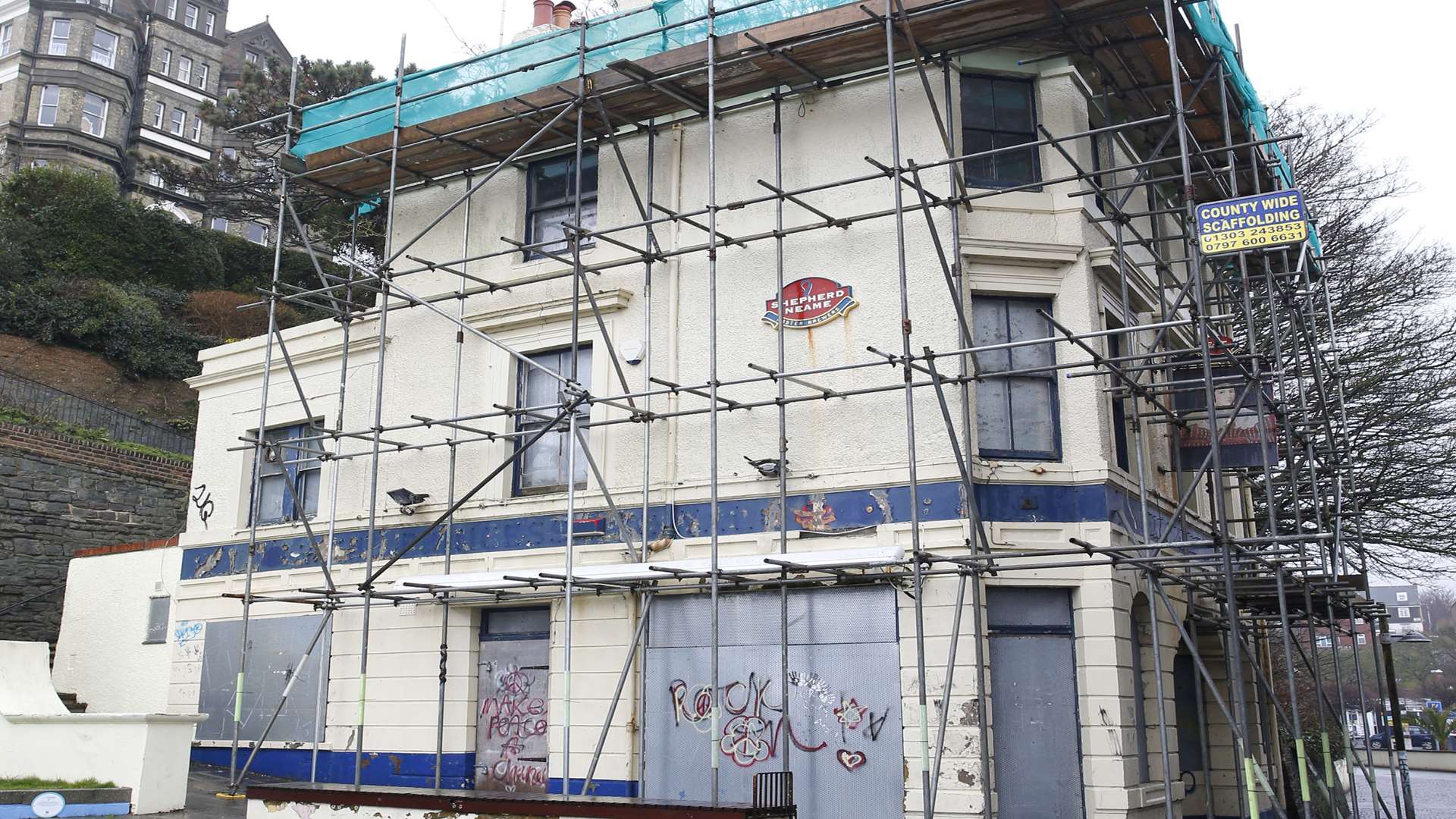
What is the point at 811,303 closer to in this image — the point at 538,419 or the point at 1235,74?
the point at 538,419

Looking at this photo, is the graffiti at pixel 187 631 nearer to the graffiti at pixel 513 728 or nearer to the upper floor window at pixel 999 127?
the graffiti at pixel 513 728

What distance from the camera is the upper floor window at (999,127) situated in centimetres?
1352

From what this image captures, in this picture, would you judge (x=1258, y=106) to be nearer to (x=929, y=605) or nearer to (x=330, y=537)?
(x=929, y=605)

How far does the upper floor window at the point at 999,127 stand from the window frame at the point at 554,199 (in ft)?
15.5

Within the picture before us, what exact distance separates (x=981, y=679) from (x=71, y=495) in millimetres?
17428

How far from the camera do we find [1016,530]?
1212 cm

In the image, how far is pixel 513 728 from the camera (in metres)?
14.3

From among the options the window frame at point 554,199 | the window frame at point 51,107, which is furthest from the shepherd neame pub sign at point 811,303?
the window frame at point 51,107

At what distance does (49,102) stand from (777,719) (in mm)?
44716

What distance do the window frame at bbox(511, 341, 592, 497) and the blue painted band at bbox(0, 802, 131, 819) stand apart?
5.44 meters

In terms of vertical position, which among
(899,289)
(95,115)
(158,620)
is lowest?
(158,620)

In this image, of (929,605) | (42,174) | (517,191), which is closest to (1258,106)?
(929,605)

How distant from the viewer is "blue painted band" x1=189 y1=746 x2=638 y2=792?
43.8ft

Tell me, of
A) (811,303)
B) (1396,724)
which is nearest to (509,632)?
(811,303)
